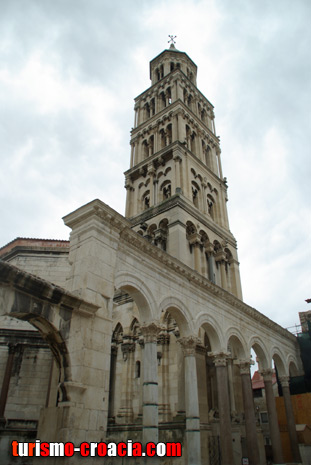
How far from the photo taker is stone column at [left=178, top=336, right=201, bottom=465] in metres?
14.1

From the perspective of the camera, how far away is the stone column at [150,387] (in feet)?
41.0

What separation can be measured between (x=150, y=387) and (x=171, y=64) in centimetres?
3365

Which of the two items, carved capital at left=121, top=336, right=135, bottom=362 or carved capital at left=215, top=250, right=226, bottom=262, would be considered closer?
carved capital at left=121, top=336, right=135, bottom=362

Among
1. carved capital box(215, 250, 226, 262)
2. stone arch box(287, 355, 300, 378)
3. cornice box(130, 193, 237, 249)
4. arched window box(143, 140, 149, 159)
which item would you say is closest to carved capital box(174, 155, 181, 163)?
cornice box(130, 193, 237, 249)

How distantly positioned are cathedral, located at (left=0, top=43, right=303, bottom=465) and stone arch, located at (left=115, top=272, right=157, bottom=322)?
0.17ft

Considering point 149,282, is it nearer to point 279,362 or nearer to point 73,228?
point 73,228

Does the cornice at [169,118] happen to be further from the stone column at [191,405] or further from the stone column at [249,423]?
the stone column at [249,423]

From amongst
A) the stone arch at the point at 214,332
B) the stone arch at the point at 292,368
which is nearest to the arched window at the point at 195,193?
the stone arch at the point at 214,332

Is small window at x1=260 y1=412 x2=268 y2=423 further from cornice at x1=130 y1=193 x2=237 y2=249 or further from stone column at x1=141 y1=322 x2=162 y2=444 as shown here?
stone column at x1=141 y1=322 x2=162 y2=444

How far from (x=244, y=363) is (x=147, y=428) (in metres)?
8.79

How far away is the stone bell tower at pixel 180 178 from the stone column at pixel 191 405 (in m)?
7.08

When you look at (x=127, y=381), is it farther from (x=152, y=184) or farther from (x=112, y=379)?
(x=152, y=184)

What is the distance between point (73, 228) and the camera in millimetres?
13656

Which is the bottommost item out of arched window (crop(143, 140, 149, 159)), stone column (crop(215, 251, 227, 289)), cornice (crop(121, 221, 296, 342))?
cornice (crop(121, 221, 296, 342))
